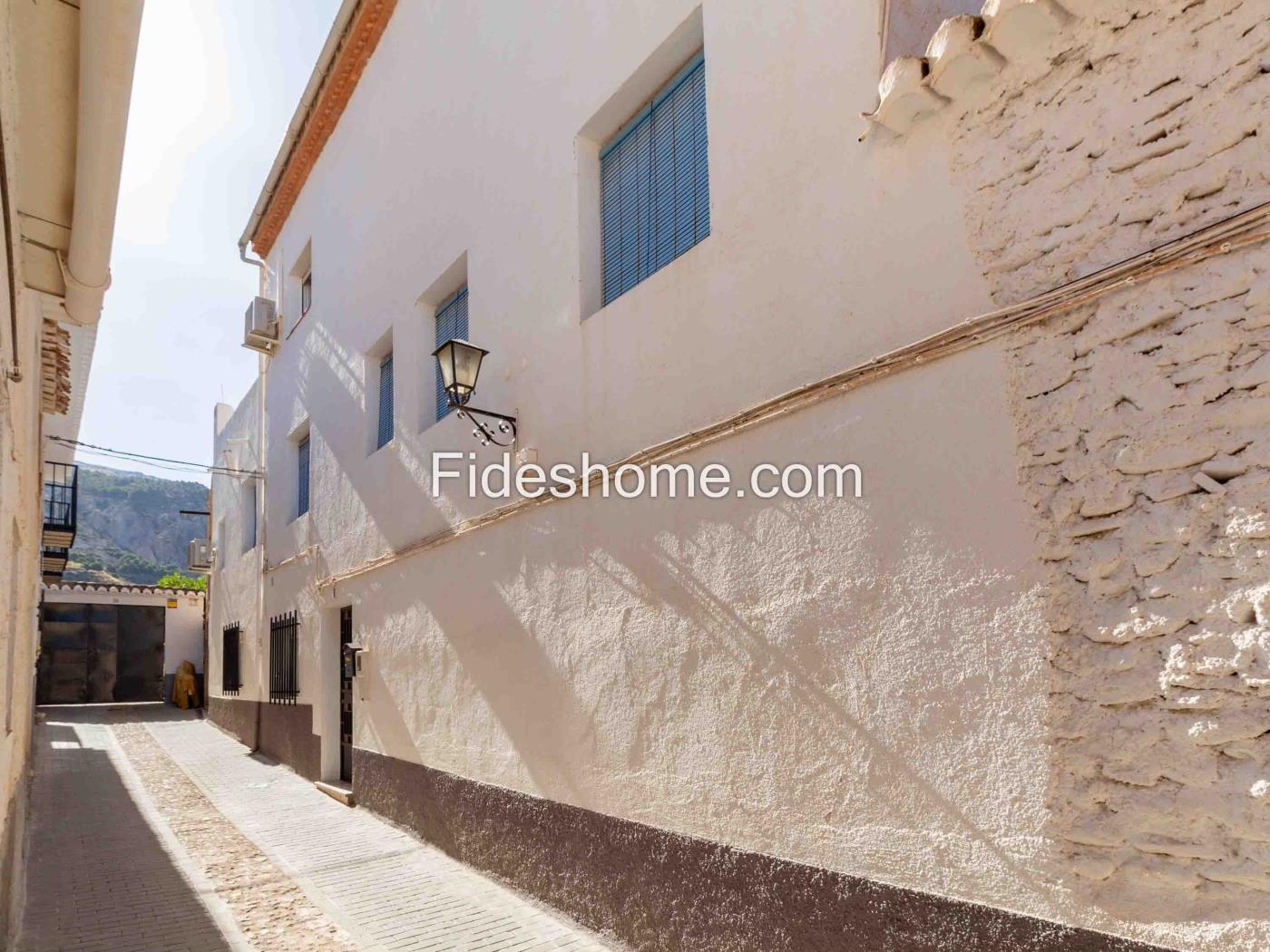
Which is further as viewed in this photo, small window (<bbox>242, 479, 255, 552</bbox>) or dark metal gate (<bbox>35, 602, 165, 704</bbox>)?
Answer: dark metal gate (<bbox>35, 602, 165, 704</bbox>)

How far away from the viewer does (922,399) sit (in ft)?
9.70

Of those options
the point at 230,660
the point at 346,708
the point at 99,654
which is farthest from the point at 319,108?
the point at 99,654

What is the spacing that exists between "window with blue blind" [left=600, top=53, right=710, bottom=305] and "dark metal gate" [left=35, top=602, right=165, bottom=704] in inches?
712

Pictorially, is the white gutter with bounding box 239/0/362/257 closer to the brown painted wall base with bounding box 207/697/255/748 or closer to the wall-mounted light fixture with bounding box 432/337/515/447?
the wall-mounted light fixture with bounding box 432/337/515/447

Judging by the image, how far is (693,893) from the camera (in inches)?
147


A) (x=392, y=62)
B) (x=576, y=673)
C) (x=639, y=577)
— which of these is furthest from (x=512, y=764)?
(x=392, y=62)

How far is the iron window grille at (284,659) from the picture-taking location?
9.80 metres

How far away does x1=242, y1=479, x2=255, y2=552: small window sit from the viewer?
13.1 meters

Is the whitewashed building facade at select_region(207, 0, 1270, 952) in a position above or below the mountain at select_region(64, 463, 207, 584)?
below

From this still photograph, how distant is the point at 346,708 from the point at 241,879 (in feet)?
10.5

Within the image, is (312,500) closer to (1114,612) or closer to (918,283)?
(918,283)

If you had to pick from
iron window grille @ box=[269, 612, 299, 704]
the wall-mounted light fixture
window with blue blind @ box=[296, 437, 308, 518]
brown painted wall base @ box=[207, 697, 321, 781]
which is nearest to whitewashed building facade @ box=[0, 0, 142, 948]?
the wall-mounted light fixture

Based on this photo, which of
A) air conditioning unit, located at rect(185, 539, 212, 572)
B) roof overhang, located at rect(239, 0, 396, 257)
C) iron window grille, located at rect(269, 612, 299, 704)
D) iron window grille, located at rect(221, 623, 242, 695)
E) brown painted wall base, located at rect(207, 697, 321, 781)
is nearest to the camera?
roof overhang, located at rect(239, 0, 396, 257)

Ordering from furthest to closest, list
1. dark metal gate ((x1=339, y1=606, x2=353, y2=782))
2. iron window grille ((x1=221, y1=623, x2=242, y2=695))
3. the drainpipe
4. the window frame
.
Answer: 1. iron window grille ((x1=221, y1=623, x2=242, y2=695))
2. the drainpipe
3. dark metal gate ((x1=339, y1=606, x2=353, y2=782))
4. the window frame
